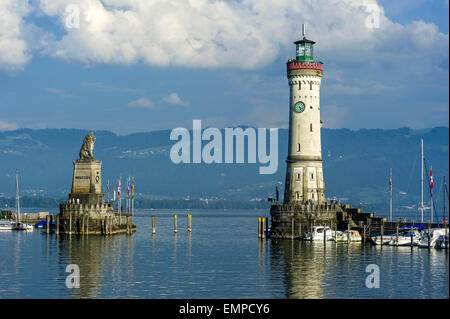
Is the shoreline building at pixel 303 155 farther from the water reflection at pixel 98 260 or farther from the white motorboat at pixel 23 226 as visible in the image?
the white motorboat at pixel 23 226

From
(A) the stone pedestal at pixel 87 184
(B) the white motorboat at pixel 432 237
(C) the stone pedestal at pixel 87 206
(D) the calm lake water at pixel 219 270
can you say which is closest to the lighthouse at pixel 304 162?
(D) the calm lake water at pixel 219 270

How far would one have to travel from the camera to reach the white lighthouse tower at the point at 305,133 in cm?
11606

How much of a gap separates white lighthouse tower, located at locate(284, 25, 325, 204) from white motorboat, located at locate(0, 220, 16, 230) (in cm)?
7226

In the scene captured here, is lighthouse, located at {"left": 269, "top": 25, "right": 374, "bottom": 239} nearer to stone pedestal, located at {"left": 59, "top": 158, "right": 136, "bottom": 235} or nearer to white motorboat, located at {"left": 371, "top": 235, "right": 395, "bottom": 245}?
white motorboat, located at {"left": 371, "top": 235, "right": 395, "bottom": 245}

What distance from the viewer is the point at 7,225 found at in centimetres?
16550

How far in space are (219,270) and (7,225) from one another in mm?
92105

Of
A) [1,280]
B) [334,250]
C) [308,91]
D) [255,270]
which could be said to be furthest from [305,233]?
[1,280]

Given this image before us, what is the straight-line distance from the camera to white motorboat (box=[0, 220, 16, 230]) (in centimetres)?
16488

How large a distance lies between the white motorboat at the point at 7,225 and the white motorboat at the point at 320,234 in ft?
249

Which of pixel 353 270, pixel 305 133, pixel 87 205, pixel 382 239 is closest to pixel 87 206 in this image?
pixel 87 205

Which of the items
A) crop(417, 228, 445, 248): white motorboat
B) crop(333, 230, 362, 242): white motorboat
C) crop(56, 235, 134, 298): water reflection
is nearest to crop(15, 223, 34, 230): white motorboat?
crop(56, 235, 134, 298): water reflection

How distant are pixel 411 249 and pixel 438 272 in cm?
2354

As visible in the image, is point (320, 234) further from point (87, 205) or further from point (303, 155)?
point (87, 205)
